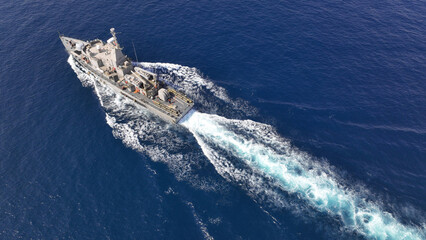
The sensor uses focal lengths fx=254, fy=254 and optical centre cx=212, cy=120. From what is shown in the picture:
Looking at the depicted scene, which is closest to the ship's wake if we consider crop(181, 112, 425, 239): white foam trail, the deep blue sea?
crop(181, 112, 425, 239): white foam trail

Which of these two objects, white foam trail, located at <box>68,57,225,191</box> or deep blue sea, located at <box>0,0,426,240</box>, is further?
white foam trail, located at <box>68,57,225,191</box>

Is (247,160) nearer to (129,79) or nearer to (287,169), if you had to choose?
(287,169)

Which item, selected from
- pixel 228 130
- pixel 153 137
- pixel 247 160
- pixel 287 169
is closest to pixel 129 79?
pixel 153 137

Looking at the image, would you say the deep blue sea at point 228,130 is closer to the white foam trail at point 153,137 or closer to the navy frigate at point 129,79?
the white foam trail at point 153,137

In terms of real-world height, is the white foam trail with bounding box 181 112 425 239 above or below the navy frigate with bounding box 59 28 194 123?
below

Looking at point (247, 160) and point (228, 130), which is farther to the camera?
point (228, 130)

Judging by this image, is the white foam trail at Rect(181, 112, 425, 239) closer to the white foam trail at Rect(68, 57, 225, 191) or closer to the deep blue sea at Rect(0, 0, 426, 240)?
the deep blue sea at Rect(0, 0, 426, 240)

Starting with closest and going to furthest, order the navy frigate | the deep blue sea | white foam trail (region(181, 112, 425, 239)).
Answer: white foam trail (region(181, 112, 425, 239)), the deep blue sea, the navy frigate
